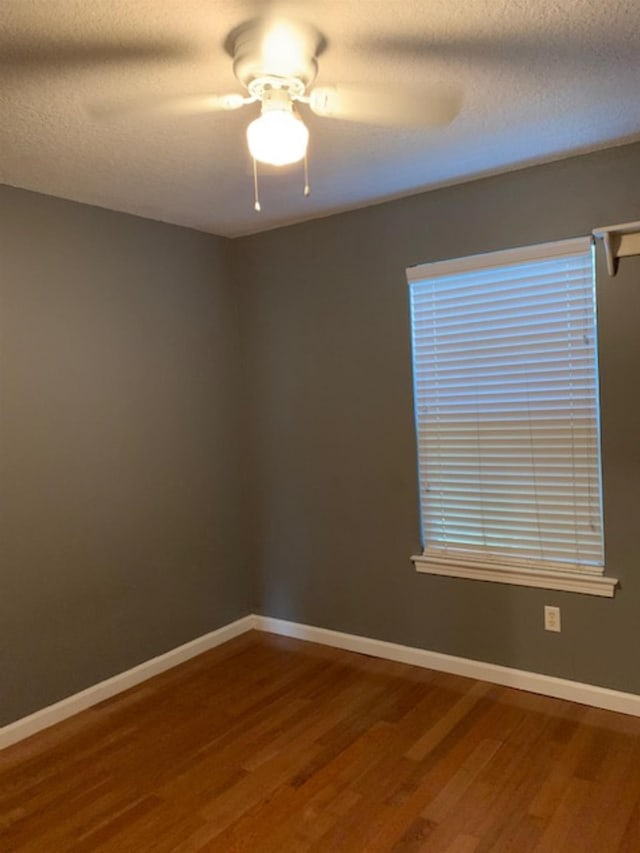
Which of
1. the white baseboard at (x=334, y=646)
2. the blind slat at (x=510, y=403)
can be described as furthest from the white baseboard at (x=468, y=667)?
the blind slat at (x=510, y=403)

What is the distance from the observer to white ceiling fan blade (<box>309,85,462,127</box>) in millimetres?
2039

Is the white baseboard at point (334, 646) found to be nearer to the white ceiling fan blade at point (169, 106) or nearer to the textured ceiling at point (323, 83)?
the textured ceiling at point (323, 83)

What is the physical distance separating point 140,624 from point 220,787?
1.10 m

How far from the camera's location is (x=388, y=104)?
84.4 inches

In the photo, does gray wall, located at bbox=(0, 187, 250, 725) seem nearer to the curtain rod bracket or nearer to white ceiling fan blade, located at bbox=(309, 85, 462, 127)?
white ceiling fan blade, located at bbox=(309, 85, 462, 127)

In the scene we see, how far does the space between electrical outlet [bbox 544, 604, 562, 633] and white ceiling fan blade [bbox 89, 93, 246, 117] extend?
7.75ft

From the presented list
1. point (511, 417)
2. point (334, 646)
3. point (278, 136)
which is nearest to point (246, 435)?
point (334, 646)

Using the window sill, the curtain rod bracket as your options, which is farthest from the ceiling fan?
the window sill

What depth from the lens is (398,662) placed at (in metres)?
3.42

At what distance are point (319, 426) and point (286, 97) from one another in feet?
6.54

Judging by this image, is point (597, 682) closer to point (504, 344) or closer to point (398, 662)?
point (398, 662)

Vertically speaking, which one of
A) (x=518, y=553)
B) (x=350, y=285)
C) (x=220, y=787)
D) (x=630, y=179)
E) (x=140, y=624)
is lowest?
(x=220, y=787)

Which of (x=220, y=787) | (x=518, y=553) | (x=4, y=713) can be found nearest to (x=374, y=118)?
(x=518, y=553)

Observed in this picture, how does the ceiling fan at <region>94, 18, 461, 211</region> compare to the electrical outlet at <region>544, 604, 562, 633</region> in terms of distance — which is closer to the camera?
the ceiling fan at <region>94, 18, 461, 211</region>
